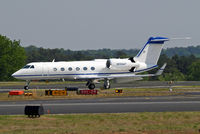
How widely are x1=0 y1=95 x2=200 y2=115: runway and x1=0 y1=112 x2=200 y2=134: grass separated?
2316 mm

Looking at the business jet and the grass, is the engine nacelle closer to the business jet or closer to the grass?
the business jet

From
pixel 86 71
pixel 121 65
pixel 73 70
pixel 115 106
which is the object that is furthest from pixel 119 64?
pixel 115 106

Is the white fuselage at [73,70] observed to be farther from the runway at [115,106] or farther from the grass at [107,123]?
the grass at [107,123]

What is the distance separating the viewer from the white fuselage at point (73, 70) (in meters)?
50.1

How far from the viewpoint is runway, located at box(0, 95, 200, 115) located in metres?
31.1

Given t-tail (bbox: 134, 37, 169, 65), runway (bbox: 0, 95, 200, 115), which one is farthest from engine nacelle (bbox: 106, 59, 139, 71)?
runway (bbox: 0, 95, 200, 115)

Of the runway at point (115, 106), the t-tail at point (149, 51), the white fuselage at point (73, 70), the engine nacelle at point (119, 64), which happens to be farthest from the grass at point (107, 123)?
the t-tail at point (149, 51)

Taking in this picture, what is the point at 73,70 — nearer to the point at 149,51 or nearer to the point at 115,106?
the point at 149,51

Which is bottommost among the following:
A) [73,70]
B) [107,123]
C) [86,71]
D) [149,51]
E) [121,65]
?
[107,123]

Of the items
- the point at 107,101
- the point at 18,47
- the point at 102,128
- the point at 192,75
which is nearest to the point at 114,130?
the point at 102,128

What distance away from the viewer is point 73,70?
50219 millimetres

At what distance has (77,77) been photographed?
50.4 meters

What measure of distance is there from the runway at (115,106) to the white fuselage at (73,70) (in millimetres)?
11731

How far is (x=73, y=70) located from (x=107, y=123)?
24881 millimetres
